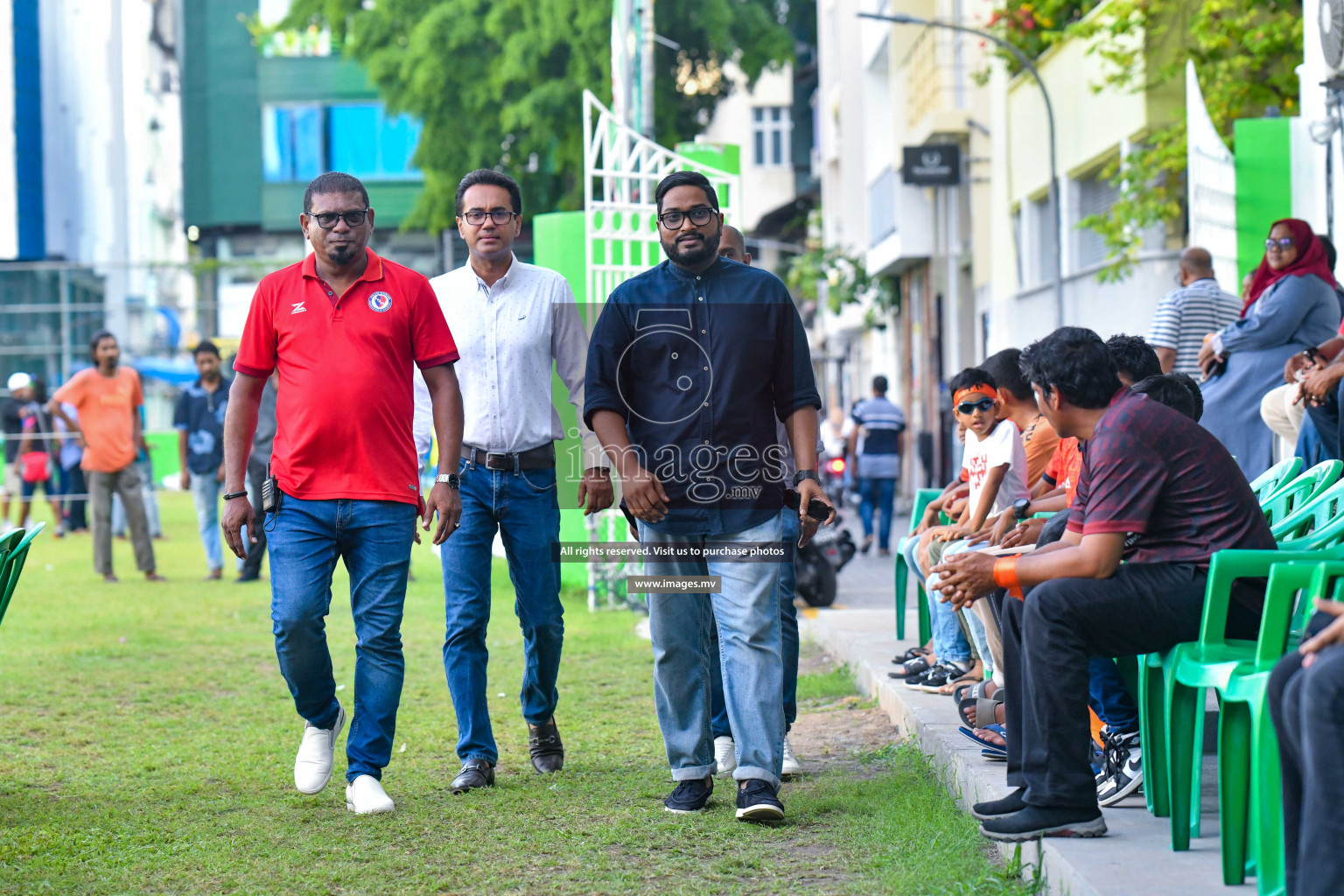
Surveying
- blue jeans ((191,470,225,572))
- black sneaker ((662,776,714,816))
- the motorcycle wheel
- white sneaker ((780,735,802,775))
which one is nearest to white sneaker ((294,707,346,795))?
black sneaker ((662,776,714,816))

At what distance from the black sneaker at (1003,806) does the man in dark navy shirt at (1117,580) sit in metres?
0.06

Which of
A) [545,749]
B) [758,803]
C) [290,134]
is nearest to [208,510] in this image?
[545,749]

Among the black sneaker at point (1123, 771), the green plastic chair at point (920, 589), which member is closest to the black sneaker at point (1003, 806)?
the black sneaker at point (1123, 771)

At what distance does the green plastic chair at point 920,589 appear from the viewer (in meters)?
8.09

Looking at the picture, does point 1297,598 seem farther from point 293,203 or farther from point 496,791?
point 293,203

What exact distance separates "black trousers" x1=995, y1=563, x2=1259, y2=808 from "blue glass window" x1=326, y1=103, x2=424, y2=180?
38672 mm

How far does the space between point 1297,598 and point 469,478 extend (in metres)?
2.87

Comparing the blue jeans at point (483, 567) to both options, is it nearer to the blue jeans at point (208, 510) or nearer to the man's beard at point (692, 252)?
the man's beard at point (692, 252)

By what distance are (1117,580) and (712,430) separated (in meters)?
1.40

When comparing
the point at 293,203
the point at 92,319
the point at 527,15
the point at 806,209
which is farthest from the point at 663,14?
the point at 806,209

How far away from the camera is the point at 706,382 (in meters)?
5.18

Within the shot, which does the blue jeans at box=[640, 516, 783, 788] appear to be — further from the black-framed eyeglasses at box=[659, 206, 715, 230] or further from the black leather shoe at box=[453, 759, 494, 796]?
the black-framed eyeglasses at box=[659, 206, 715, 230]

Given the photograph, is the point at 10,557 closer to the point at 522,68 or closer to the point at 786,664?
the point at 786,664

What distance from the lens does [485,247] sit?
5910mm
